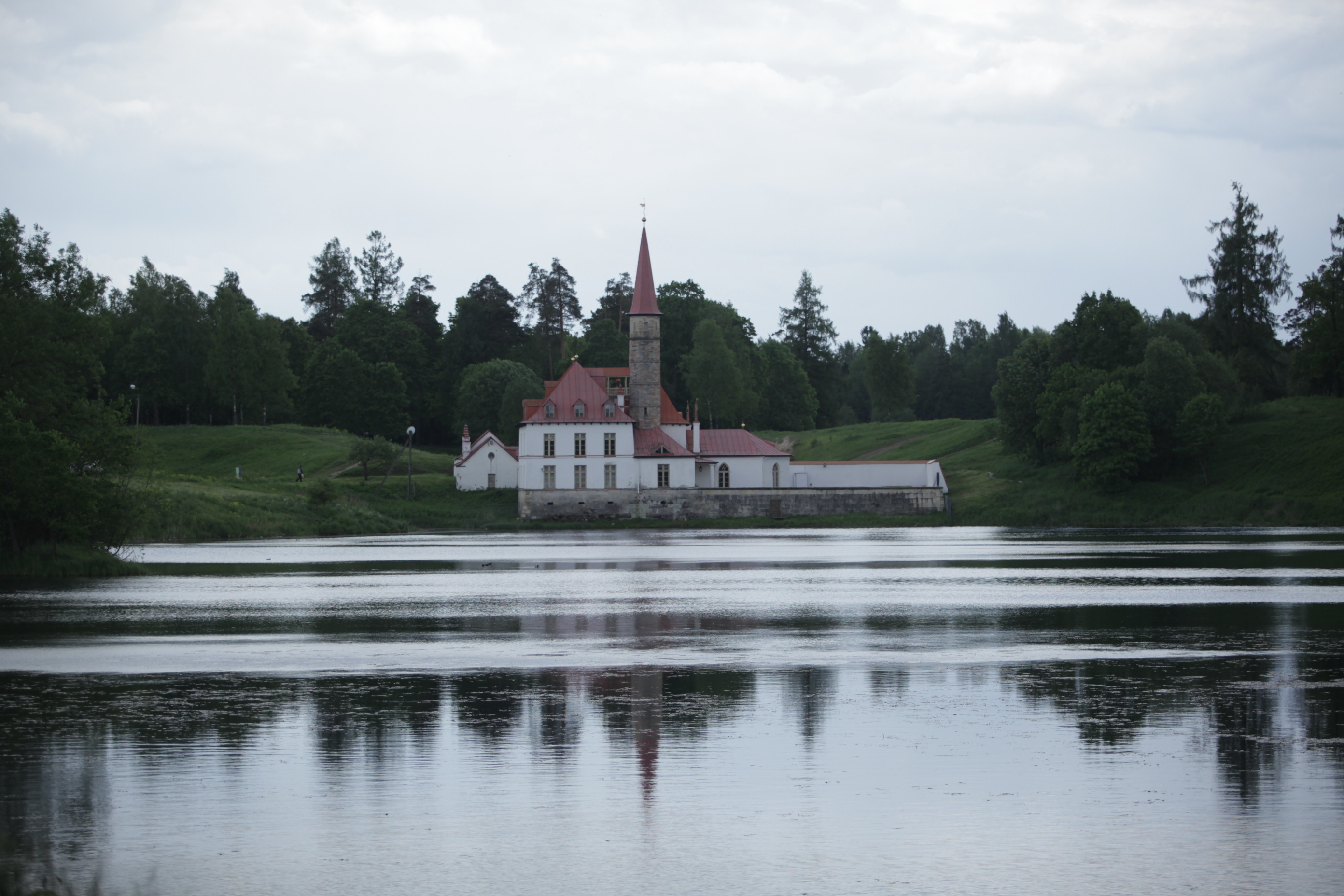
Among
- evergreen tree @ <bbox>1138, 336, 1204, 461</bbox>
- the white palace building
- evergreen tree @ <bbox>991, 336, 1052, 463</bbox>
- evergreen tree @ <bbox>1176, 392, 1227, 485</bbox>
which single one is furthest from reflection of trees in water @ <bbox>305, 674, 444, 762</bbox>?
evergreen tree @ <bbox>991, 336, 1052, 463</bbox>

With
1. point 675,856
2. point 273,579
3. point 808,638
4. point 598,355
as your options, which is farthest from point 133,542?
point 598,355

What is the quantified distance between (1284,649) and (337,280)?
13563 cm

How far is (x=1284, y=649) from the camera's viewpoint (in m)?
19.4

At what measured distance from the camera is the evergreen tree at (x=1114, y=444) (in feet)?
251

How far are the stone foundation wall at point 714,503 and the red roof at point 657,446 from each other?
8.24 ft

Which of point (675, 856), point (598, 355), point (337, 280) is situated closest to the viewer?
point (675, 856)

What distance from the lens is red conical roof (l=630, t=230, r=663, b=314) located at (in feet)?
296

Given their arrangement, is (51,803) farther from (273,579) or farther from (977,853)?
(273,579)

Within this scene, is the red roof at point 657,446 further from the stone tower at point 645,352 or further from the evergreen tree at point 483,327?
the evergreen tree at point 483,327

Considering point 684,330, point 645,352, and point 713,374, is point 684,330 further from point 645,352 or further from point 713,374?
point 645,352

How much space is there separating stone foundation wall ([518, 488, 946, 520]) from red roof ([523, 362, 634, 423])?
15.3ft

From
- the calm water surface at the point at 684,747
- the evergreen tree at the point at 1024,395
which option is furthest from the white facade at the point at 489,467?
the calm water surface at the point at 684,747

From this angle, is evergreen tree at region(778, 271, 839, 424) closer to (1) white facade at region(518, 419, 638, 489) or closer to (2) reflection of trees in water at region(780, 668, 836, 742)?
(1) white facade at region(518, 419, 638, 489)

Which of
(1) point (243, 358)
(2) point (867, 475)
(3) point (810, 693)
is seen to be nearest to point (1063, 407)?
(2) point (867, 475)
